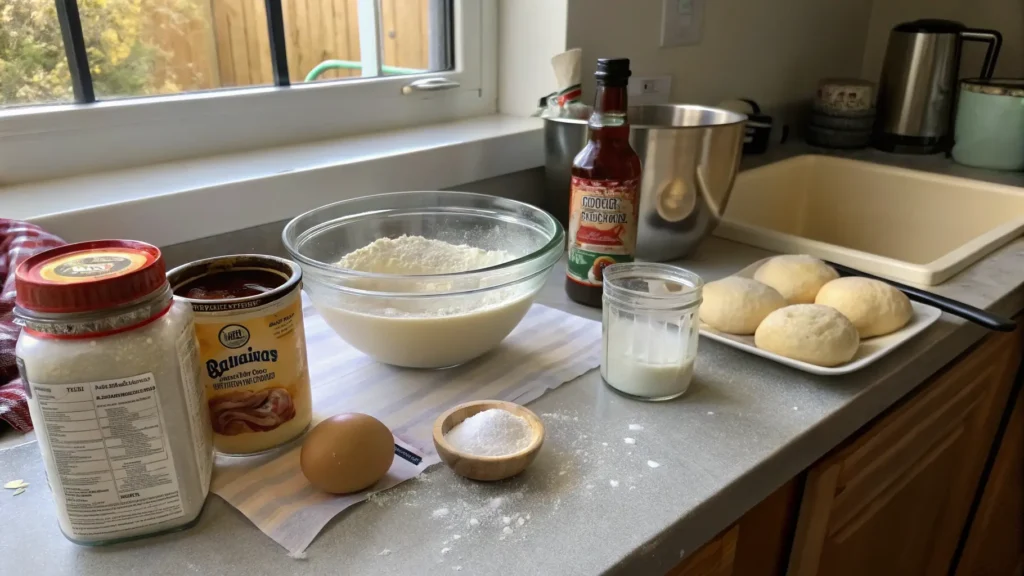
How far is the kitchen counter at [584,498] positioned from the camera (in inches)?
19.6

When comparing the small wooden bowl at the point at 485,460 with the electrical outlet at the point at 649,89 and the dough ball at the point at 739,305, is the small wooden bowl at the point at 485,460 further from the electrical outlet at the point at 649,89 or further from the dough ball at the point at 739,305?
the electrical outlet at the point at 649,89

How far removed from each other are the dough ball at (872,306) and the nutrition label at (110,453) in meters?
0.66

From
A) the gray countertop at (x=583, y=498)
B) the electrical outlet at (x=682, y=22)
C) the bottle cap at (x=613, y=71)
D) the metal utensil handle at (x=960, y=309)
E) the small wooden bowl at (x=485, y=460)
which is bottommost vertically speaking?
the gray countertop at (x=583, y=498)

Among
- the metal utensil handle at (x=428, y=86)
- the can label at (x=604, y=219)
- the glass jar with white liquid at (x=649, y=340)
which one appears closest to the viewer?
the glass jar with white liquid at (x=649, y=340)

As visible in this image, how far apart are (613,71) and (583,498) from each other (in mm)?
432

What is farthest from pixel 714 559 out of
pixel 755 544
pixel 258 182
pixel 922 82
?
pixel 922 82

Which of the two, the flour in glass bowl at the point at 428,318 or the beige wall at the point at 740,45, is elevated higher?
the beige wall at the point at 740,45

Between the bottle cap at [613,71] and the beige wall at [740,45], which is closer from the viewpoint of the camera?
the bottle cap at [613,71]

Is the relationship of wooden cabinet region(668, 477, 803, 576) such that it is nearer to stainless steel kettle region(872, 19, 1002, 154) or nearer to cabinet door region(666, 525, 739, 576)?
cabinet door region(666, 525, 739, 576)

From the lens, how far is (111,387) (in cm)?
47

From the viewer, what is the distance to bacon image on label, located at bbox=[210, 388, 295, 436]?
1.89 feet

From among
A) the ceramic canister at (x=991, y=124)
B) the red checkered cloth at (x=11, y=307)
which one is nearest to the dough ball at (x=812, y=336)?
the red checkered cloth at (x=11, y=307)

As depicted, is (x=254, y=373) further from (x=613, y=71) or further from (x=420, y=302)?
(x=613, y=71)

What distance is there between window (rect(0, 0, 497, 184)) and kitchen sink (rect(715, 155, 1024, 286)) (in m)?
0.53
